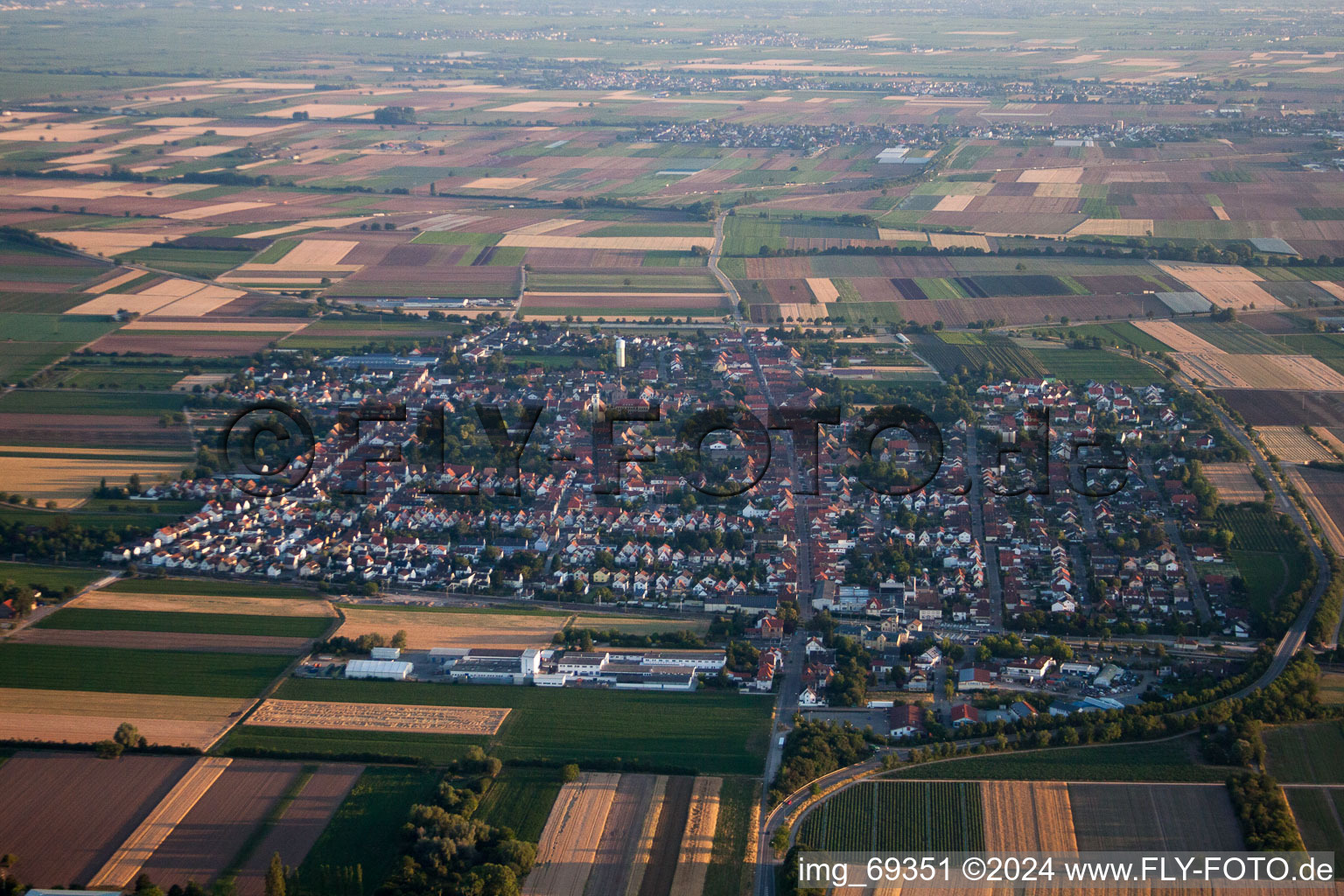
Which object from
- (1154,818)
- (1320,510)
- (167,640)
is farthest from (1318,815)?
(167,640)

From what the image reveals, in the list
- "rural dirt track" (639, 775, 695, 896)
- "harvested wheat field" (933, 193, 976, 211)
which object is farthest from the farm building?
"harvested wheat field" (933, 193, 976, 211)

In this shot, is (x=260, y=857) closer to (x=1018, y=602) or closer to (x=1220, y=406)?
(x=1018, y=602)

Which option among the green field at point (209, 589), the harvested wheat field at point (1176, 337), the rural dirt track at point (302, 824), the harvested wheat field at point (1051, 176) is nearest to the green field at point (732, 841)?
the rural dirt track at point (302, 824)

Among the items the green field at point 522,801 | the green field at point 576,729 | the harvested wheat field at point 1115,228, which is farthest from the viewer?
the harvested wheat field at point 1115,228

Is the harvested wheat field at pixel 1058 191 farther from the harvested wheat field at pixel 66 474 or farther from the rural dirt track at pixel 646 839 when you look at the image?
the rural dirt track at pixel 646 839

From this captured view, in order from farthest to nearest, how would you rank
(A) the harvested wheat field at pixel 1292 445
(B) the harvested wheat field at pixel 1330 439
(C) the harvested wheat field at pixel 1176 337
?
1. (C) the harvested wheat field at pixel 1176 337
2. (B) the harvested wheat field at pixel 1330 439
3. (A) the harvested wheat field at pixel 1292 445
